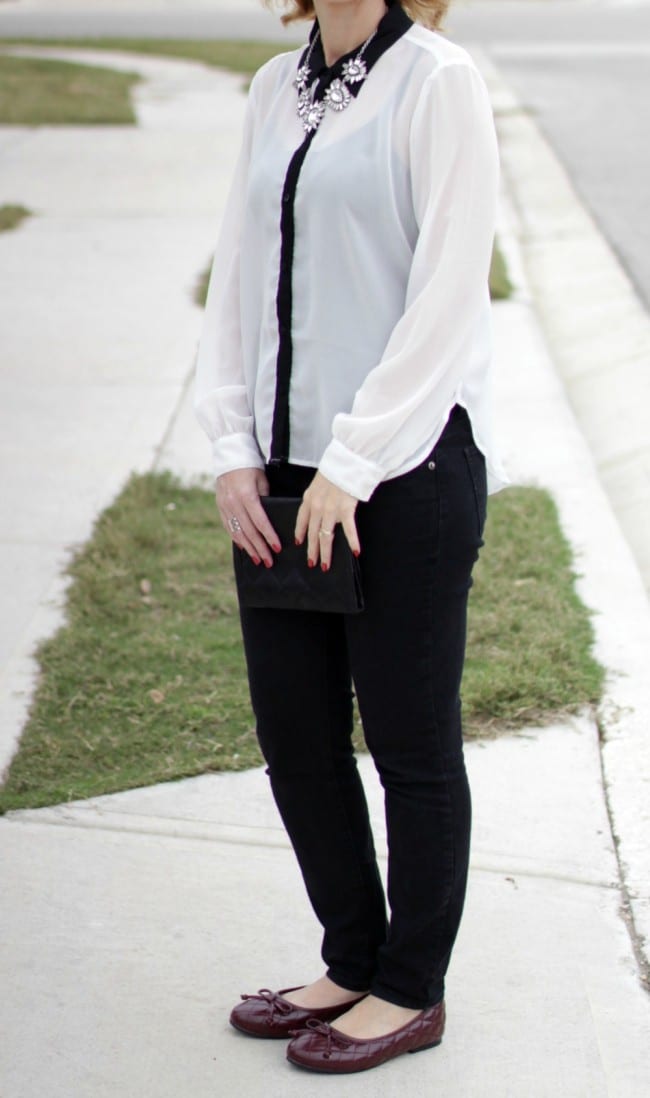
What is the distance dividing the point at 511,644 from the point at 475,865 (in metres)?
0.94

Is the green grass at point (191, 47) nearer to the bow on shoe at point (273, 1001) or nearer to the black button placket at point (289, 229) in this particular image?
the black button placket at point (289, 229)

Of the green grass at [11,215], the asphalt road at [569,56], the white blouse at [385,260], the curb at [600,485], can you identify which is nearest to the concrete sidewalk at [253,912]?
the curb at [600,485]

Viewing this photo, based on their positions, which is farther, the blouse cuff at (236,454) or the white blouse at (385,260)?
the blouse cuff at (236,454)

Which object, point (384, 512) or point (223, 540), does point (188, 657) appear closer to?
point (223, 540)

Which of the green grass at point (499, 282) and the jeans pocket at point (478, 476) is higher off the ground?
the jeans pocket at point (478, 476)

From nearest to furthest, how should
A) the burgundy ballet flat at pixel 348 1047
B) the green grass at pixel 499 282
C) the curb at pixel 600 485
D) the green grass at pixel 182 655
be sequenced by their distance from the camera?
the burgundy ballet flat at pixel 348 1047 < the curb at pixel 600 485 < the green grass at pixel 182 655 < the green grass at pixel 499 282

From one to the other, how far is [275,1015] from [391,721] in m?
0.61

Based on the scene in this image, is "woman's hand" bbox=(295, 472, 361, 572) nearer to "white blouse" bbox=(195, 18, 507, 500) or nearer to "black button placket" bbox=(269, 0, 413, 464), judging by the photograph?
"white blouse" bbox=(195, 18, 507, 500)

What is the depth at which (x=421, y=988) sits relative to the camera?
89.8 inches

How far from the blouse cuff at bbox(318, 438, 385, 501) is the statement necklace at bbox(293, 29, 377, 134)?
1.50 feet

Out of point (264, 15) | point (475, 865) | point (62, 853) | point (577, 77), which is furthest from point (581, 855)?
point (264, 15)

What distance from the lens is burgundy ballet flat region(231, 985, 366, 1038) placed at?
2359 millimetres

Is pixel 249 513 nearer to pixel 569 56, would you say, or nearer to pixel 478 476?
pixel 478 476

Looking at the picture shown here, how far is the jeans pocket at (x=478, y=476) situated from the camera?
2065 mm
